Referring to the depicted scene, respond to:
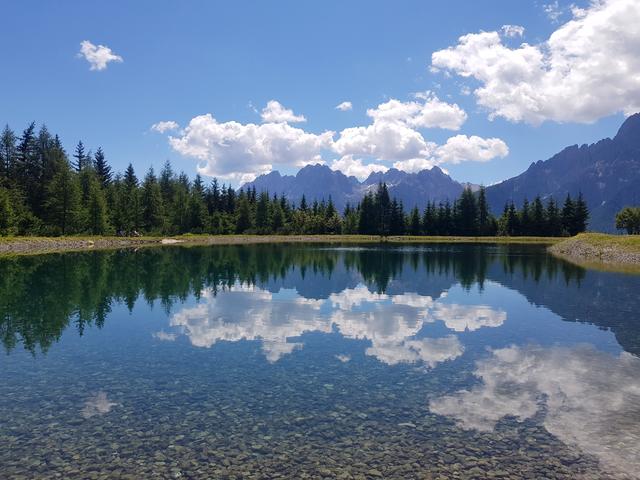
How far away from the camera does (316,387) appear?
17469mm

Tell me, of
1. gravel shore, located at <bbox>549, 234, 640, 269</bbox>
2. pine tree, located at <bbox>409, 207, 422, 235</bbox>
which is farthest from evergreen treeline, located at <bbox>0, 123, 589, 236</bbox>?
gravel shore, located at <bbox>549, 234, 640, 269</bbox>

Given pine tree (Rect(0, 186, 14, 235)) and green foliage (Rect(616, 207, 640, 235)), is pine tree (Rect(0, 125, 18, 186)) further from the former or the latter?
green foliage (Rect(616, 207, 640, 235))

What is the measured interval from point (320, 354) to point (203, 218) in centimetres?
15699

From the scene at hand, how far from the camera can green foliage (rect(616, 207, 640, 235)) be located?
154 meters

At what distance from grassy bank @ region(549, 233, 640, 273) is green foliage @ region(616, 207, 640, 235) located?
65801mm

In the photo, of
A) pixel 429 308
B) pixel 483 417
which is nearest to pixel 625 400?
pixel 483 417

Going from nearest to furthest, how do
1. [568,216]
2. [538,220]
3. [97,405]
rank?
[97,405] → [568,216] → [538,220]

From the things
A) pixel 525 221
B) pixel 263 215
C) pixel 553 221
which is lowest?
pixel 553 221

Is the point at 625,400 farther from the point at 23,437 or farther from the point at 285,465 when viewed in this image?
the point at 23,437

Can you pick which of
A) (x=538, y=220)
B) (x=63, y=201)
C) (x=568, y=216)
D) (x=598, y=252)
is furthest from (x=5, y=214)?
(x=568, y=216)

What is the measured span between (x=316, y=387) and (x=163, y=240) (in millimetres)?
126835

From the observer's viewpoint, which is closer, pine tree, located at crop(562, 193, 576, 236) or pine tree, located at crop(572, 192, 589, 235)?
pine tree, located at crop(572, 192, 589, 235)

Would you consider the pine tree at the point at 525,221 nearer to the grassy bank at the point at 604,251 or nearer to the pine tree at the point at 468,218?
the pine tree at the point at 468,218

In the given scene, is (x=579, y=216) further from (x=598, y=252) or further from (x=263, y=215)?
(x=263, y=215)
